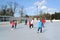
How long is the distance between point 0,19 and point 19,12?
23578mm

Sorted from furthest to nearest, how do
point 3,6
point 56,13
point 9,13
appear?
point 56,13 → point 9,13 → point 3,6

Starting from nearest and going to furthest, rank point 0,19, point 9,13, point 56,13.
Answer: point 0,19, point 9,13, point 56,13

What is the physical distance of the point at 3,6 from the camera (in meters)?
76.1

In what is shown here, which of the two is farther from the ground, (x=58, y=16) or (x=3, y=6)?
(x=3, y=6)

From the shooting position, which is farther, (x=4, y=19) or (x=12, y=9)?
(x=12, y=9)

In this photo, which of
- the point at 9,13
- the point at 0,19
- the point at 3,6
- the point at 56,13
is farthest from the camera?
the point at 56,13

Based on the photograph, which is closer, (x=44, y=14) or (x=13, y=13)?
(x=13, y=13)

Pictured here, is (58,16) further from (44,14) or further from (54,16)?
(44,14)

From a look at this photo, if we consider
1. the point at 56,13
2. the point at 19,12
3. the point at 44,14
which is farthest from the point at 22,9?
the point at 56,13

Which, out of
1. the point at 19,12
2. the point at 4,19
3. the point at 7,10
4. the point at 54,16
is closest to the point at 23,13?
the point at 19,12

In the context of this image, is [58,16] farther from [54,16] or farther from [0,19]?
[0,19]

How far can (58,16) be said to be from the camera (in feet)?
280

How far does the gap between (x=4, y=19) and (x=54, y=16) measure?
34.8 meters

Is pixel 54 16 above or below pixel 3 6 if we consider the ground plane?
below
